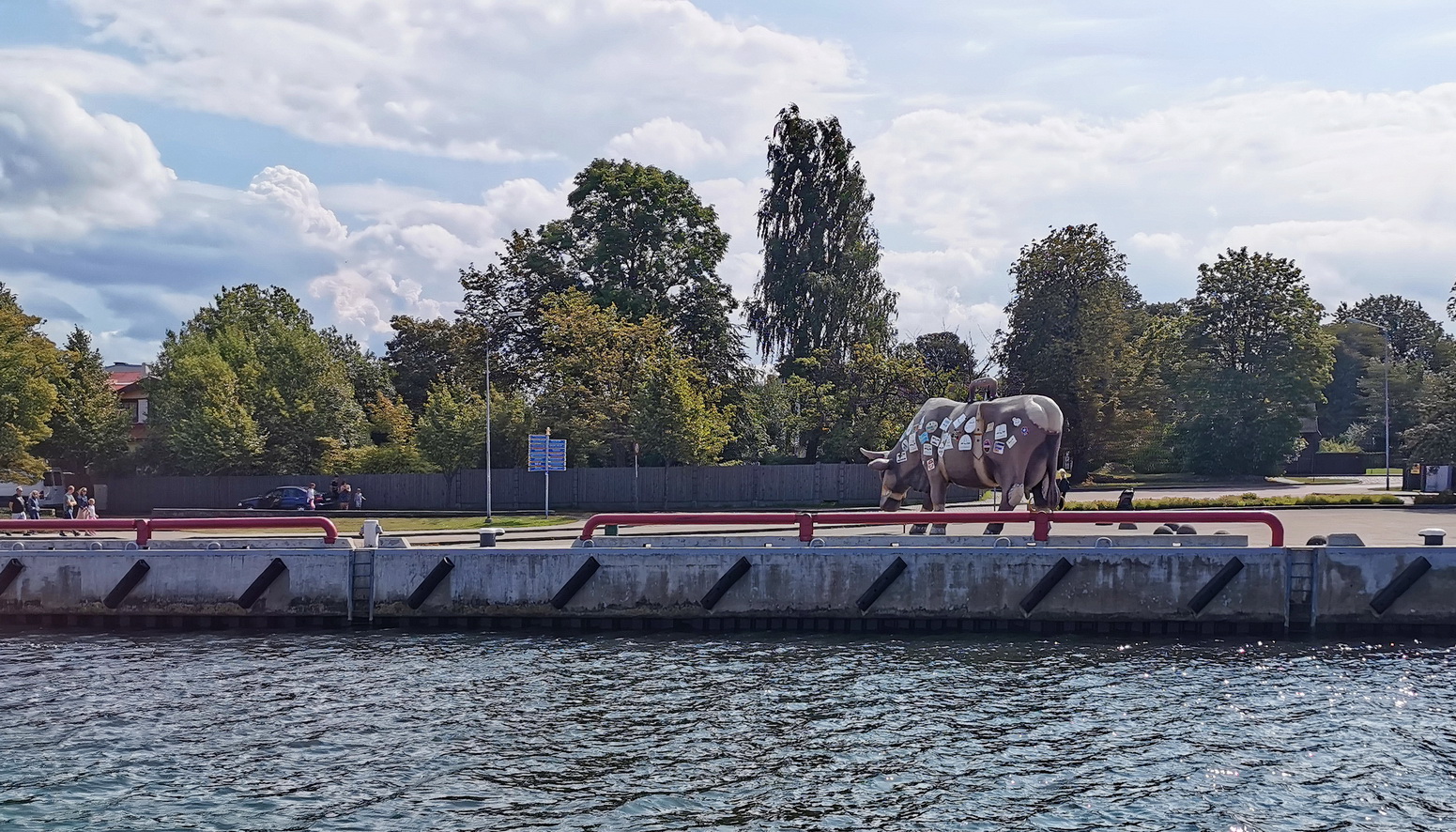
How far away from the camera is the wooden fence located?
59406 millimetres

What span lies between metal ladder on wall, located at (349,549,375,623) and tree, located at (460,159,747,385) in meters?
43.1

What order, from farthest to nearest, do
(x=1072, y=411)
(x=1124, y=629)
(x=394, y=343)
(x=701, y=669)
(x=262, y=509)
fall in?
1. (x=394, y=343)
2. (x=1072, y=411)
3. (x=262, y=509)
4. (x=1124, y=629)
5. (x=701, y=669)

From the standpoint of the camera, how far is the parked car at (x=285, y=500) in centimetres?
6209

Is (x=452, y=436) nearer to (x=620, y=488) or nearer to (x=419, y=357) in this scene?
(x=620, y=488)

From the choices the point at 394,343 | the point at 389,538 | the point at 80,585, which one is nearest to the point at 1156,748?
the point at 389,538

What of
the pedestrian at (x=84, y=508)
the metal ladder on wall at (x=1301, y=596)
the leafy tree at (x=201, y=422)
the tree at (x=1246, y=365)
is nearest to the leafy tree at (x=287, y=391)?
the leafy tree at (x=201, y=422)

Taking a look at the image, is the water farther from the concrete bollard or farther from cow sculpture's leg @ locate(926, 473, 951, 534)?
cow sculpture's leg @ locate(926, 473, 951, 534)

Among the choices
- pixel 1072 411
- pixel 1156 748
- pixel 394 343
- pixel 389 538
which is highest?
pixel 394 343

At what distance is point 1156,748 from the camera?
16297 mm

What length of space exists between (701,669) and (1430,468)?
160ft

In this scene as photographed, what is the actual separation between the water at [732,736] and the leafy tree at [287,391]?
47.1 meters

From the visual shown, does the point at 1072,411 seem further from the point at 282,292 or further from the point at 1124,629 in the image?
the point at 282,292

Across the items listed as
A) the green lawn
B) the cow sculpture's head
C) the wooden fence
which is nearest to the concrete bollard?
the cow sculpture's head

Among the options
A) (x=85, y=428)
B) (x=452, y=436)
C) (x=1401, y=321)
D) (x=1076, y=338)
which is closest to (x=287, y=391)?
(x=85, y=428)
